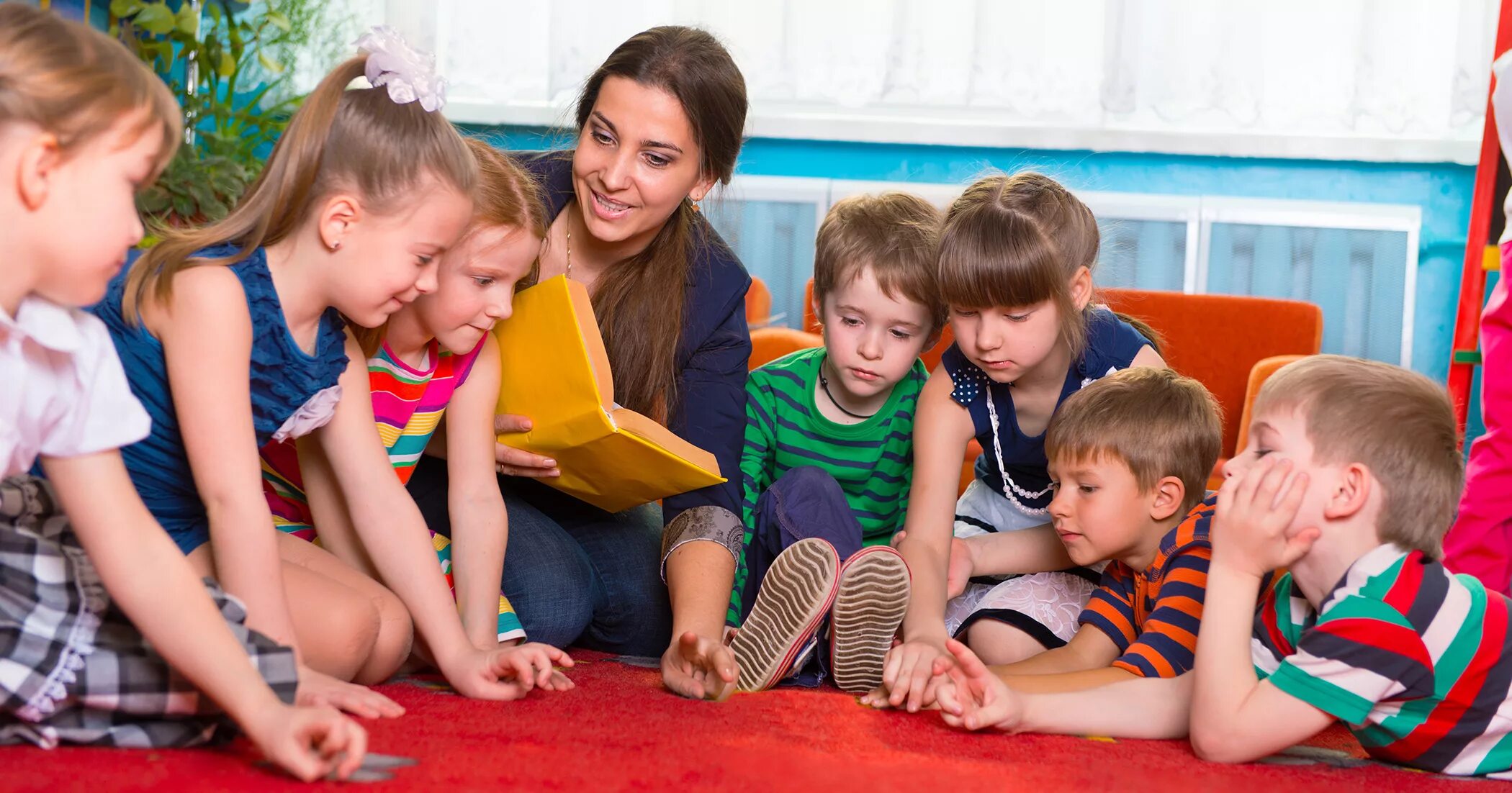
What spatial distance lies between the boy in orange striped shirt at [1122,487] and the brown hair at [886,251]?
26 cm

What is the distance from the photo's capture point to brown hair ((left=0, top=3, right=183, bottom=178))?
811mm

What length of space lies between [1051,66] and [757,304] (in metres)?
1.10

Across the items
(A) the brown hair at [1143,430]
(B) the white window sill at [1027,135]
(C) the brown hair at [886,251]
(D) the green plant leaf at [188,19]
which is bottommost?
(A) the brown hair at [1143,430]

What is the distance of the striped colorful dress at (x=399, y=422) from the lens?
1.39m

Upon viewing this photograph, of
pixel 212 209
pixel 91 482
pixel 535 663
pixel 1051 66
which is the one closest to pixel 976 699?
pixel 535 663

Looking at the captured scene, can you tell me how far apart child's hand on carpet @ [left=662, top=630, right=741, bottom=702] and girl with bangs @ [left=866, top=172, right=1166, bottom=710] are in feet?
0.80

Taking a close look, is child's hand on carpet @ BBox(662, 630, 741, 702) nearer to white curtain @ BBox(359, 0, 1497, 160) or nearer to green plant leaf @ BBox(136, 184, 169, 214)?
green plant leaf @ BBox(136, 184, 169, 214)

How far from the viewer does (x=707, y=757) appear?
949 mm

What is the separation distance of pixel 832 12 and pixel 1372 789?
290 cm

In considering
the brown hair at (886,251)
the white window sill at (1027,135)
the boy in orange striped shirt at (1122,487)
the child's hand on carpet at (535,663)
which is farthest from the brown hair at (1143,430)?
the white window sill at (1027,135)

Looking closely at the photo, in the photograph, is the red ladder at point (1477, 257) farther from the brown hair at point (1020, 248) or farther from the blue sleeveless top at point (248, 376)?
the blue sleeveless top at point (248, 376)

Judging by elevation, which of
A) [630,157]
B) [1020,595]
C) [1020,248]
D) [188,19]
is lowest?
[1020,595]

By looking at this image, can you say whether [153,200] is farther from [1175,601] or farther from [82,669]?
[1175,601]

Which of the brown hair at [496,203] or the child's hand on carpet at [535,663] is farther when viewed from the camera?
the brown hair at [496,203]
